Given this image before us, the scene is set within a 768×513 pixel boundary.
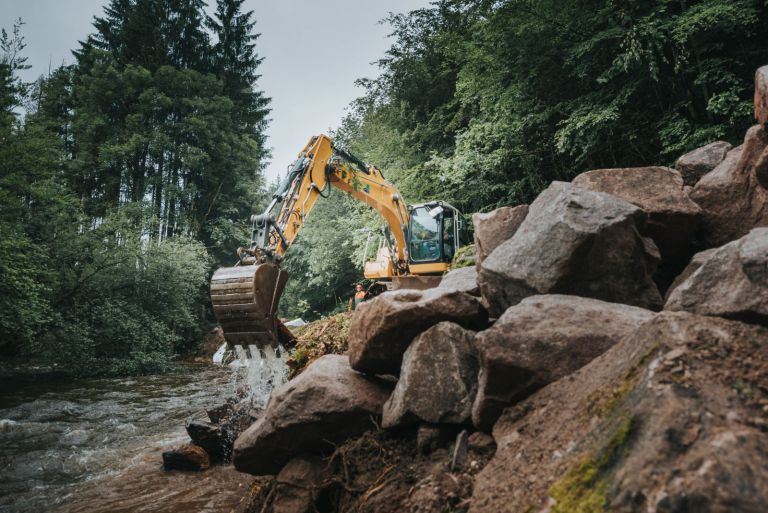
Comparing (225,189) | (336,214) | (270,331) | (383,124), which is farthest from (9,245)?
(225,189)

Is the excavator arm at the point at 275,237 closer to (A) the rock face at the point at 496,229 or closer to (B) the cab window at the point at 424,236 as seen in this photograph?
(B) the cab window at the point at 424,236

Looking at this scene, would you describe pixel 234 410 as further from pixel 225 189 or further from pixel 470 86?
pixel 225 189

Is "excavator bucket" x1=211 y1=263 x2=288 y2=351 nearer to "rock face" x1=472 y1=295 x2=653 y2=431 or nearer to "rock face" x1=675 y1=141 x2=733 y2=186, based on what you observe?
"rock face" x1=472 y1=295 x2=653 y2=431

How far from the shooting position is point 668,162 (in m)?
7.68

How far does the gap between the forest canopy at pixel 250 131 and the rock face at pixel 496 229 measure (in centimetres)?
515

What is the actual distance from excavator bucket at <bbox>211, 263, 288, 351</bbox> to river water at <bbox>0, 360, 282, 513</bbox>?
4.34 feet

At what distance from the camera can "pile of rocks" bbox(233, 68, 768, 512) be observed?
1090mm

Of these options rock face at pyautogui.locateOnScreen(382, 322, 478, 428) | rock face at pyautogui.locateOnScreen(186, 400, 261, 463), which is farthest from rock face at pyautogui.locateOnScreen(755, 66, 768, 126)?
rock face at pyautogui.locateOnScreen(186, 400, 261, 463)

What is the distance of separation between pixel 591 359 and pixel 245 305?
9.59 feet

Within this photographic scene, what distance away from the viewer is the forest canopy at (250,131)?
719 centimetres

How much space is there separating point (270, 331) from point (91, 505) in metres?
2.20

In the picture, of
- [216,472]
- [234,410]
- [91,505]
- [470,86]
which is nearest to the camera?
[91,505]

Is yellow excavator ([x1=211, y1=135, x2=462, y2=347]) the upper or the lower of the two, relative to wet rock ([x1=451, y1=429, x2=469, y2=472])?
upper

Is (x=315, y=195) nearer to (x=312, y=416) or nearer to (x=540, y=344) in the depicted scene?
(x=312, y=416)
